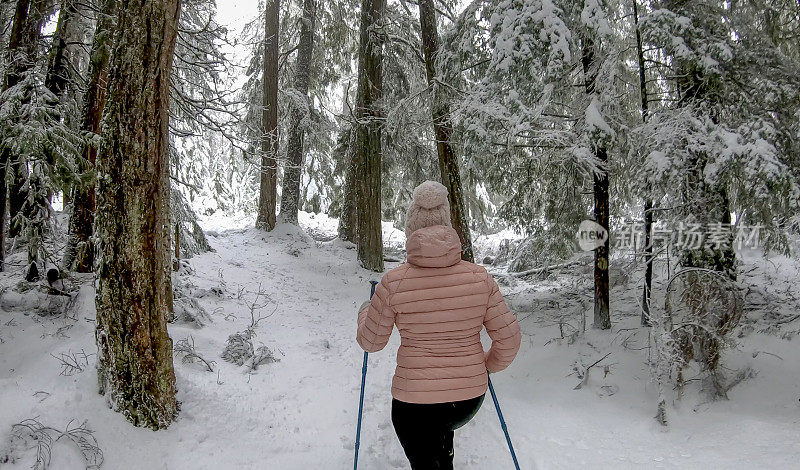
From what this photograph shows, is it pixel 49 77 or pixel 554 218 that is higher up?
pixel 49 77

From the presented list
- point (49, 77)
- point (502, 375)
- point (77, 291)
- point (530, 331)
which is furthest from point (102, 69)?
point (530, 331)

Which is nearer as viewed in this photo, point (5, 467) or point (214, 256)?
point (5, 467)

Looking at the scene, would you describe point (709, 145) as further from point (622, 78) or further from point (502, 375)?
point (502, 375)

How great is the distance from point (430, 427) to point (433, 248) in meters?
0.95

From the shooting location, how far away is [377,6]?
10938 millimetres

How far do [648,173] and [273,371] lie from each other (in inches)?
186

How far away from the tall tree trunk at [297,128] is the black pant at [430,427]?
10920mm

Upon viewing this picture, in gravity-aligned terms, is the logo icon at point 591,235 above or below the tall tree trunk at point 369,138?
below

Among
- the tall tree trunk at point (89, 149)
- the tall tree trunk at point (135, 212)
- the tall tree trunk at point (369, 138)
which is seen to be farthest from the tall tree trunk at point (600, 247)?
the tall tree trunk at point (89, 149)

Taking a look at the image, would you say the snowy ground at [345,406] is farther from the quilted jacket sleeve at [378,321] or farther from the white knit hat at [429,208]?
the white knit hat at [429,208]

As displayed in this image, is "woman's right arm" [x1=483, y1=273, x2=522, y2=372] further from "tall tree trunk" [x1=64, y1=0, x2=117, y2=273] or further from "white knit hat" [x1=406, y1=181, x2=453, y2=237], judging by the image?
"tall tree trunk" [x1=64, y1=0, x2=117, y2=273]

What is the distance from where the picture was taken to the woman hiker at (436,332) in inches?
97.6

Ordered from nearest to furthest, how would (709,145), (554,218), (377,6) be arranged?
(709,145) < (554,218) < (377,6)

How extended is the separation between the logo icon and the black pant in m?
4.84
